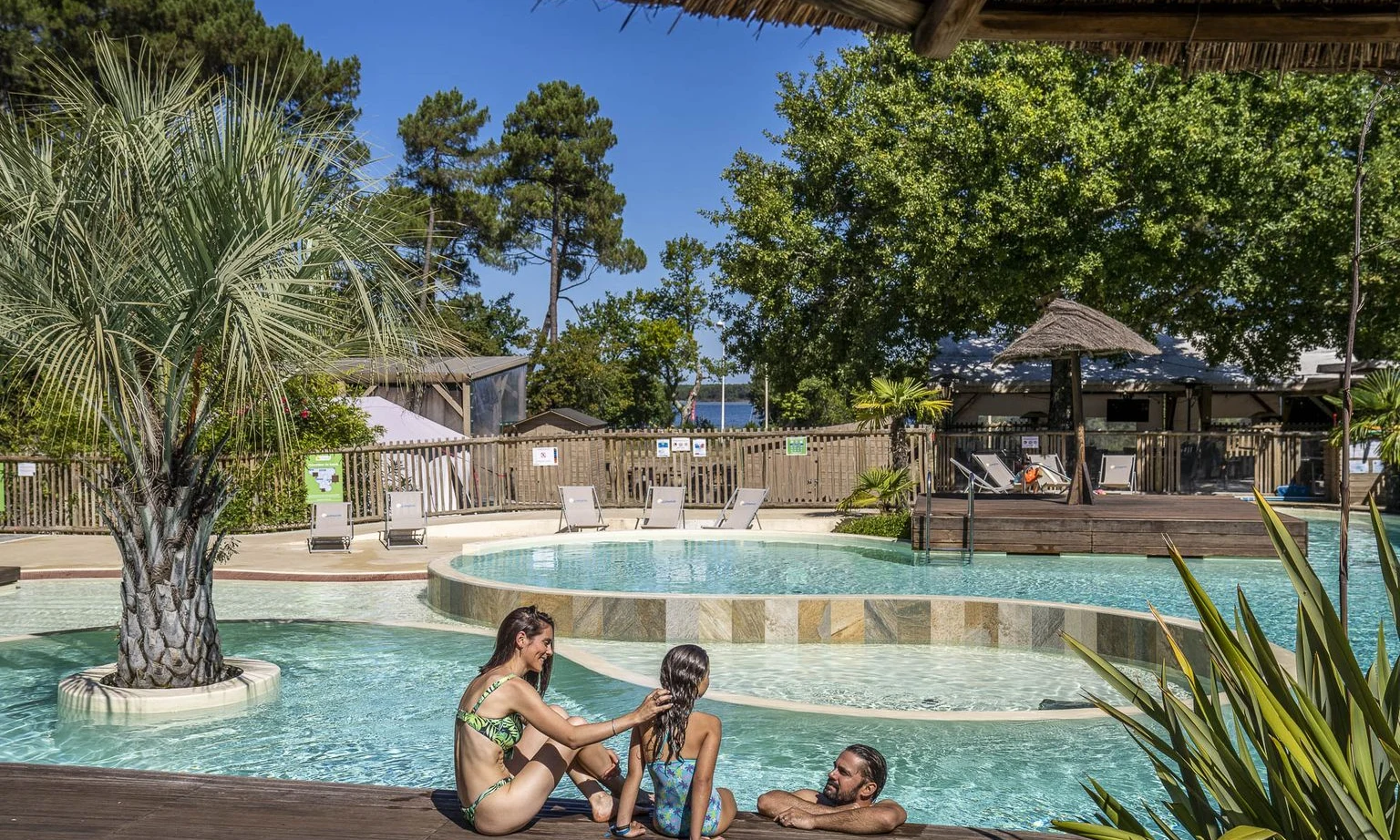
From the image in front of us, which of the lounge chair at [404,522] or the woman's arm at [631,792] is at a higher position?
the lounge chair at [404,522]

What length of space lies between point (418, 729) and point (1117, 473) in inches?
Result: 620

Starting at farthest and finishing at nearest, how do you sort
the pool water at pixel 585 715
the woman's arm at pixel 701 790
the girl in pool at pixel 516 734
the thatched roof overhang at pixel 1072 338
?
the thatched roof overhang at pixel 1072 338 → the pool water at pixel 585 715 → the girl in pool at pixel 516 734 → the woman's arm at pixel 701 790

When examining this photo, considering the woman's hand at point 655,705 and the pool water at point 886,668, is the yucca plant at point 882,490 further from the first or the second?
the woman's hand at point 655,705

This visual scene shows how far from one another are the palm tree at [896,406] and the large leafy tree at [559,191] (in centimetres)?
3345

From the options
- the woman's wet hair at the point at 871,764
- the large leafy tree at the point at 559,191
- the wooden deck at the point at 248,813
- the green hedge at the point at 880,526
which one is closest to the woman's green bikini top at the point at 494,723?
the wooden deck at the point at 248,813

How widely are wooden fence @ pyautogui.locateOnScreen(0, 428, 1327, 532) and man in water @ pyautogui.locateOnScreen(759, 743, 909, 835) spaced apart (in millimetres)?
12892

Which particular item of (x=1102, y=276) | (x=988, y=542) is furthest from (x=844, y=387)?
(x=988, y=542)

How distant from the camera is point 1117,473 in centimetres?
1970

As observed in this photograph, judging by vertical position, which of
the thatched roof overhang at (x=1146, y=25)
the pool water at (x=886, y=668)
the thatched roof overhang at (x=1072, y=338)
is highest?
the thatched roof overhang at (x=1072, y=338)

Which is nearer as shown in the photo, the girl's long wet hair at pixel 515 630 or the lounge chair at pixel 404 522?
the girl's long wet hair at pixel 515 630

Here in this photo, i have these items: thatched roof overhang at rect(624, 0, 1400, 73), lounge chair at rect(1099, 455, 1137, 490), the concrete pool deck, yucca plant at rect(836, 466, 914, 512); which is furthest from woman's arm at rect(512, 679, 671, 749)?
lounge chair at rect(1099, 455, 1137, 490)

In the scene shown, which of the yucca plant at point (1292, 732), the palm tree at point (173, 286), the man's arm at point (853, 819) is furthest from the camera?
the palm tree at point (173, 286)

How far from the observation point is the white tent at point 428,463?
17.8 metres

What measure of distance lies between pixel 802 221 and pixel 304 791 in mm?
21124
